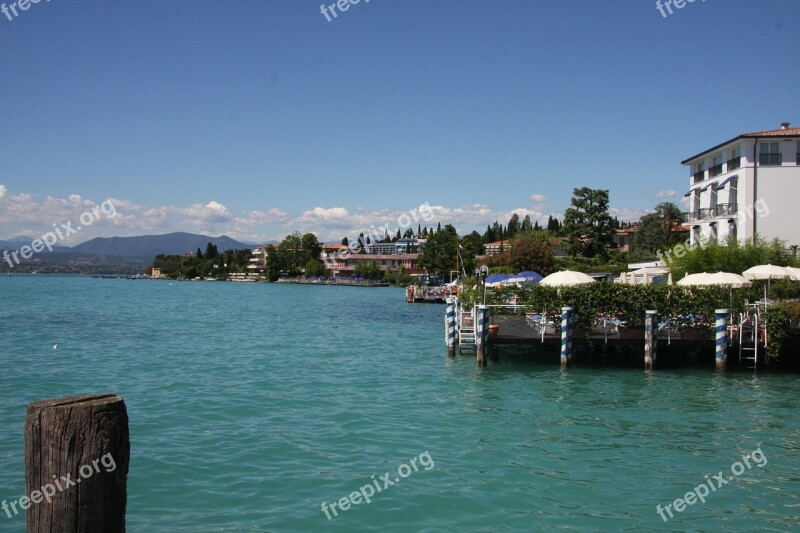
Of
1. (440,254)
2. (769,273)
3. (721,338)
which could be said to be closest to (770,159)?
(769,273)

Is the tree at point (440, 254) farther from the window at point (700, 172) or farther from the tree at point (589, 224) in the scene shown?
the window at point (700, 172)

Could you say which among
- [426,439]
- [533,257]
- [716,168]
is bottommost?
[426,439]

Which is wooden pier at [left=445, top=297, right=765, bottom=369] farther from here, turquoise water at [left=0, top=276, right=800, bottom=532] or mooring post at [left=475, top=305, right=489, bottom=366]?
turquoise water at [left=0, top=276, right=800, bottom=532]

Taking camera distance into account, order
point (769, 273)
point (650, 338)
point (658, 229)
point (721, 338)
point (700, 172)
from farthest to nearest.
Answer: point (658, 229)
point (700, 172)
point (769, 273)
point (650, 338)
point (721, 338)

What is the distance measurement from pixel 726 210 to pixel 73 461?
154 ft

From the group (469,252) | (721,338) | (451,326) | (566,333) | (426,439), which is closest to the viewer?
(426,439)

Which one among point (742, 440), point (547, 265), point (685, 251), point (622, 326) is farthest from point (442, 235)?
point (742, 440)

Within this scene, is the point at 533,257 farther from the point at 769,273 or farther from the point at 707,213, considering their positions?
the point at 769,273

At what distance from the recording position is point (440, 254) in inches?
4350

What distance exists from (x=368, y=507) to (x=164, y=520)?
3024mm

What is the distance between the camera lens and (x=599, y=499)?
10.7 meters

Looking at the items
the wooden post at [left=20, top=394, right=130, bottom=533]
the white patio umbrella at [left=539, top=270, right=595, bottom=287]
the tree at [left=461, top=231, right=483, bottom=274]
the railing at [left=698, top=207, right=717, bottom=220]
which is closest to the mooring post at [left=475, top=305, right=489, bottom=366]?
the white patio umbrella at [left=539, top=270, right=595, bottom=287]

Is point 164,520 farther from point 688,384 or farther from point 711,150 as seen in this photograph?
point 711,150

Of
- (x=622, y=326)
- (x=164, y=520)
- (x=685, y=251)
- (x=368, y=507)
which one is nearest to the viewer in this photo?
(x=164, y=520)
